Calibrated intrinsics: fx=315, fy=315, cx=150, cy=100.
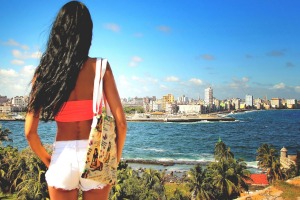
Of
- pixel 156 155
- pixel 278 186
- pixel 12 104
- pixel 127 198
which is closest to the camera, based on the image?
pixel 278 186

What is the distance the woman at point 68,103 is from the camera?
1379 millimetres

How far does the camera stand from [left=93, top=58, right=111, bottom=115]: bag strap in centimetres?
137

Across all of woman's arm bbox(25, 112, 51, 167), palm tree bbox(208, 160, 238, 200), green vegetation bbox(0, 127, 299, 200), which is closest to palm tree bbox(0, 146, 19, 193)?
green vegetation bbox(0, 127, 299, 200)

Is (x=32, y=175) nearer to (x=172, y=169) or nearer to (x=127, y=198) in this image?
(x=127, y=198)

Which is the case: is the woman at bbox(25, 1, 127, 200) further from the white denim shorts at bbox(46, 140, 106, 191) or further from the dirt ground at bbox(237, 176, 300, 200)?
the dirt ground at bbox(237, 176, 300, 200)

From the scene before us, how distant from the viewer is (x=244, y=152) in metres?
75.2

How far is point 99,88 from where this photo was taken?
4.58 ft

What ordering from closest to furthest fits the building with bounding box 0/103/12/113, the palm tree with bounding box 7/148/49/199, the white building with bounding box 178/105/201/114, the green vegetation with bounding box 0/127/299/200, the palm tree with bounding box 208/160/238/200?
the palm tree with bounding box 7/148/49/199 < the green vegetation with bounding box 0/127/299/200 < the palm tree with bounding box 208/160/238/200 < the building with bounding box 0/103/12/113 < the white building with bounding box 178/105/201/114

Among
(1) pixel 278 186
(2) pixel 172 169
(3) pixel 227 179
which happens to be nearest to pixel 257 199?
(1) pixel 278 186

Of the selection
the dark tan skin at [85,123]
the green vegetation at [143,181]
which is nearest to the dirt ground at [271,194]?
the dark tan skin at [85,123]

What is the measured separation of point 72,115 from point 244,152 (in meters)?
78.3

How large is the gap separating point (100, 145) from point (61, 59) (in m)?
0.45

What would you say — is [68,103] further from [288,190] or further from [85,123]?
[288,190]

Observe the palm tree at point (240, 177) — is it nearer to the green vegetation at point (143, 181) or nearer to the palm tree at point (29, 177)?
the green vegetation at point (143, 181)
